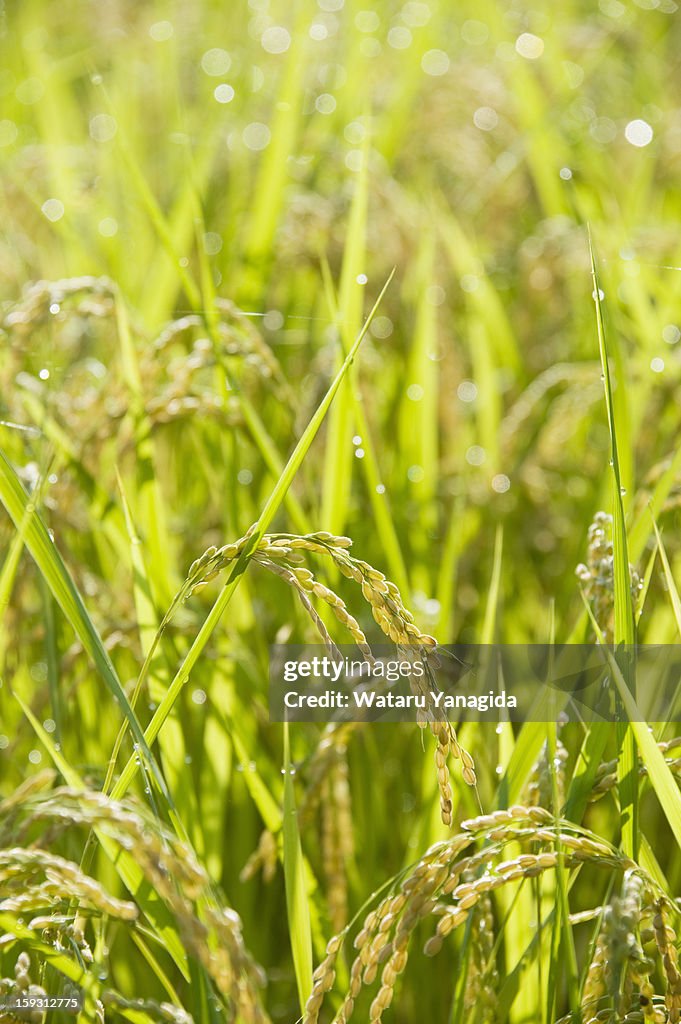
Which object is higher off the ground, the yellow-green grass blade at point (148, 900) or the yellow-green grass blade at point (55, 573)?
the yellow-green grass blade at point (55, 573)

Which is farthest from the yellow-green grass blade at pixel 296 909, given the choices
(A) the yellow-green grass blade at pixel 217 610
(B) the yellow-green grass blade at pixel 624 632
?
(B) the yellow-green grass blade at pixel 624 632

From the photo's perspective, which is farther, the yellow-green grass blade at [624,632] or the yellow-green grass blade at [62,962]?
the yellow-green grass blade at [624,632]

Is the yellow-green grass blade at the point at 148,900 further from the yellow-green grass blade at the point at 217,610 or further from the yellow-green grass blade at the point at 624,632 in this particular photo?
the yellow-green grass blade at the point at 624,632

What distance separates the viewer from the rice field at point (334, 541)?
2.24 feet

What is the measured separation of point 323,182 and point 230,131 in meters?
0.32

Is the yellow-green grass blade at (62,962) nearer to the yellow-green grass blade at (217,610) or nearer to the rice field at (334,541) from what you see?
the rice field at (334,541)

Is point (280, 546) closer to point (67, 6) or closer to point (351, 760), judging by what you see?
point (351, 760)

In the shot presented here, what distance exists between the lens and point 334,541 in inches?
26.1

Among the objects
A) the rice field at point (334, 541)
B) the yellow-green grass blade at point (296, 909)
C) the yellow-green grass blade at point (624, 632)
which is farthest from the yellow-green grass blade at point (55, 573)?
the yellow-green grass blade at point (624, 632)

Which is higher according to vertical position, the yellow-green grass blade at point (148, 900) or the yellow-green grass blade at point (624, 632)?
the yellow-green grass blade at point (624, 632)

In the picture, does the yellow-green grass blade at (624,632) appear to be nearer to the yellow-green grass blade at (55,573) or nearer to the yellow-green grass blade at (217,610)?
the yellow-green grass blade at (217,610)

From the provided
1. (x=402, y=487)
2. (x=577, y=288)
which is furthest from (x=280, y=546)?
(x=577, y=288)

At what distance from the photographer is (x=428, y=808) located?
968mm

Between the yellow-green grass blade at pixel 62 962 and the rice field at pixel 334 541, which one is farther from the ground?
the rice field at pixel 334 541
